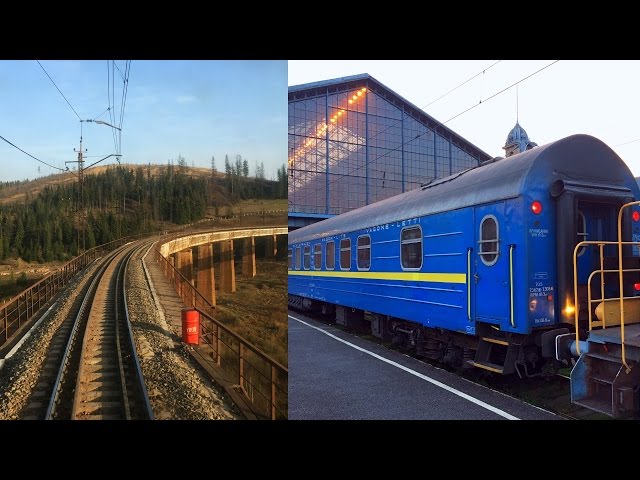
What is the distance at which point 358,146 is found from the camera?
50.7 feet

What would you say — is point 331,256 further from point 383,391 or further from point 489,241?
point 489,241

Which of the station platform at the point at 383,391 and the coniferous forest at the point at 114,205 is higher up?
the coniferous forest at the point at 114,205

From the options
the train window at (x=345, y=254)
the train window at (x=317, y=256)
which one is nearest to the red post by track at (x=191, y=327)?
the train window at (x=345, y=254)

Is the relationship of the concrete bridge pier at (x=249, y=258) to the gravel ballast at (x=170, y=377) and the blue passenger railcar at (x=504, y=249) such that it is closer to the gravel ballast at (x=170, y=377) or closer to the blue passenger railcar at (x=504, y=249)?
the gravel ballast at (x=170, y=377)

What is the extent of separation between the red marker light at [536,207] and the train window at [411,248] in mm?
1785

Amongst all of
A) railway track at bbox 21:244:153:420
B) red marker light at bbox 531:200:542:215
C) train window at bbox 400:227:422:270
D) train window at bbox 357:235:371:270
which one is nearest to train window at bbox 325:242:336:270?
train window at bbox 357:235:371:270

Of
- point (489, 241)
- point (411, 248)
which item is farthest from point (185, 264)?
point (411, 248)

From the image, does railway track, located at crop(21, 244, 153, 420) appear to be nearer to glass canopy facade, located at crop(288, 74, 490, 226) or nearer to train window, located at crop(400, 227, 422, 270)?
train window, located at crop(400, 227, 422, 270)

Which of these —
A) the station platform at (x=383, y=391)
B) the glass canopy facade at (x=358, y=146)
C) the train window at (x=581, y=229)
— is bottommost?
the station platform at (x=383, y=391)

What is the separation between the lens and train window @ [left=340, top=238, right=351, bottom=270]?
8359 mm

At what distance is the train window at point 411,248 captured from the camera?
602cm

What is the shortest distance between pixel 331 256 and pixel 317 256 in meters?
0.92

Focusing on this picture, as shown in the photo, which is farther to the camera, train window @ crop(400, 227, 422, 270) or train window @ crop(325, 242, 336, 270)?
train window @ crop(325, 242, 336, 270)

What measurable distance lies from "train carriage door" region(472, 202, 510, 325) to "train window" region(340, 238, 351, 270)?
356cm
